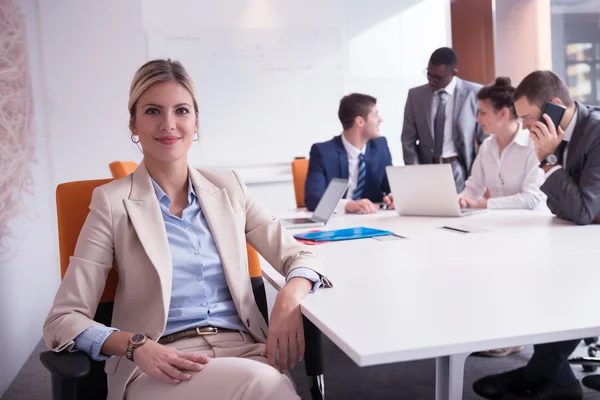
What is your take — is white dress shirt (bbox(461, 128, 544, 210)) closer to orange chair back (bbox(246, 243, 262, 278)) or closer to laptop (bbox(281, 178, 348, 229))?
laptop (bbox(281, 178, 348, 229))

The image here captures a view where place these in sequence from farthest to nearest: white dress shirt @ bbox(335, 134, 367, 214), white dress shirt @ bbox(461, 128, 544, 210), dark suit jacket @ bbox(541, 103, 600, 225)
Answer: white dress shirt @ bbox(335, 134, 367, 214) → white dress shirt @ bbox(461, 128, 544, 210) → dark suit jacket @ bbox(541, 103, 600, 225)

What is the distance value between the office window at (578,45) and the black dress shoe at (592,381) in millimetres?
4208

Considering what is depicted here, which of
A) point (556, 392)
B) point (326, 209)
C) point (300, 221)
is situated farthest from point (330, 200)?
point (556, 392)

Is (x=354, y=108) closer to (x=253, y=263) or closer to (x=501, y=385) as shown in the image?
(x=501, y=385)

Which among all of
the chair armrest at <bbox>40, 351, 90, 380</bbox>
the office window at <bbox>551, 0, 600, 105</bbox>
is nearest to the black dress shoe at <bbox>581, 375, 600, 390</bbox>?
the chair armrest at <bbox>40, 351, 90, 380</bbox>

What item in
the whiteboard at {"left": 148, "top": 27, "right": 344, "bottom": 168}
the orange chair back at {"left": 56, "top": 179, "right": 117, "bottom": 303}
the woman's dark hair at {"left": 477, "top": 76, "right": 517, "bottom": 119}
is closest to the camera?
the orange chair back at {"left": 56, "top": 179, "right": 117, "bottom": 303}

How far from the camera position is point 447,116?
4.39 metres

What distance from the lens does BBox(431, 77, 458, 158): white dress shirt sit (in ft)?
14.3

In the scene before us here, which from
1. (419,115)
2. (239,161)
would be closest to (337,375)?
(419,115)

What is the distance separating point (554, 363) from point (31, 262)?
9.53 feet

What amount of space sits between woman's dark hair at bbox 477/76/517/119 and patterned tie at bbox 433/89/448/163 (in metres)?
0.93

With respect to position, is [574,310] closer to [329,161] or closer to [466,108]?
[329,161]

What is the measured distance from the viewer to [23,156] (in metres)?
3.84

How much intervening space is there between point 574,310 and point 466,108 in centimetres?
325
